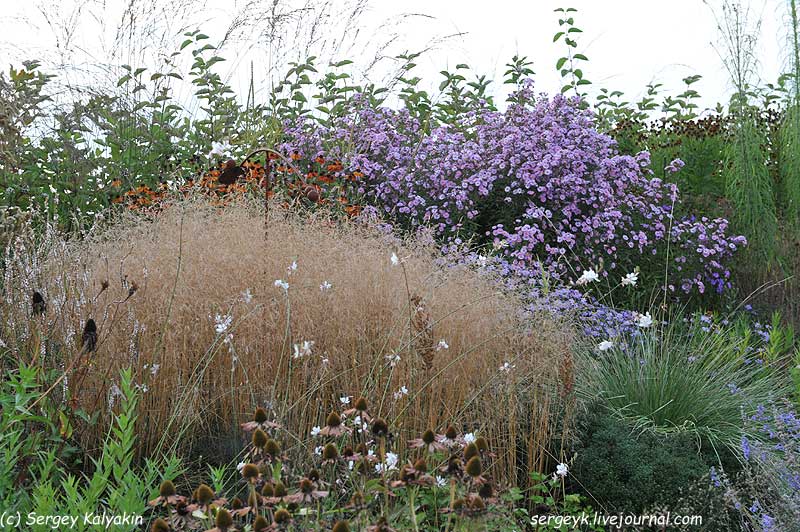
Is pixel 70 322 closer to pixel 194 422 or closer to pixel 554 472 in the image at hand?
pixel 194 422

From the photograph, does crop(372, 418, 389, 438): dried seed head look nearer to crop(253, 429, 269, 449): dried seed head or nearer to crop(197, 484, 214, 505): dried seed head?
crop(253, 429, 269, 449): dried seed head

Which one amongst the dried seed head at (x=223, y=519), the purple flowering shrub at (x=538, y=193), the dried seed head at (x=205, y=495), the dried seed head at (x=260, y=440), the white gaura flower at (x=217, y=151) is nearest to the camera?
the dried seed head at (x=223, y=519)

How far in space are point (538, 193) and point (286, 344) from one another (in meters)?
3.29

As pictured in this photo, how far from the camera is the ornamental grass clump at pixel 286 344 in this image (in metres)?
3.36

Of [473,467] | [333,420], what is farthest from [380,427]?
[473,467]

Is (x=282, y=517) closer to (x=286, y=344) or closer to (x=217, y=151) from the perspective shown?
(x=286, y=344)

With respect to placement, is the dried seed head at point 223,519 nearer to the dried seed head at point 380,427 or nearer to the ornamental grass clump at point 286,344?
the dried seed head at point 380,427

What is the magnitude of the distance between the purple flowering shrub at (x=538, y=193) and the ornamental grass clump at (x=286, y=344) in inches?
79.9

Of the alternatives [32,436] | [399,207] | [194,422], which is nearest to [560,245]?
[399,207]

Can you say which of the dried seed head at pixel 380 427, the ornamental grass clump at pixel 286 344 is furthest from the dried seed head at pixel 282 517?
the ornamental grass clump at pixel 286 344

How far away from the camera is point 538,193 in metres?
6.35

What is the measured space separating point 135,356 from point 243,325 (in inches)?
18.0

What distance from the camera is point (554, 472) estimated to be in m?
3.44

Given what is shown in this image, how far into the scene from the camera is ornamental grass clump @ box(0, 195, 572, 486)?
11.0 ft
